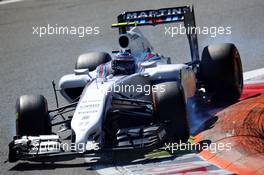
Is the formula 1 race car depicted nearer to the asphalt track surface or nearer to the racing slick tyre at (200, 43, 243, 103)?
the racing slick tyre at (200, 43, 243, 103)

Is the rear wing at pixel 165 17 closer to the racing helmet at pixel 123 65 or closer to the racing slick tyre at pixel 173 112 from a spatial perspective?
the racing helmet at pixel 123 65

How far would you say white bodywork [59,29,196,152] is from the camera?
9188 millimetres

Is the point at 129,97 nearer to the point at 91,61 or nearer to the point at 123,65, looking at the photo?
the point at 123,65

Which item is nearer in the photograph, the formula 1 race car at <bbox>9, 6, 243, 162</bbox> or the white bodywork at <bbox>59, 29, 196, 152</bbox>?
the white bodywork at <bbox>59, 29, 196, 152</bbox>

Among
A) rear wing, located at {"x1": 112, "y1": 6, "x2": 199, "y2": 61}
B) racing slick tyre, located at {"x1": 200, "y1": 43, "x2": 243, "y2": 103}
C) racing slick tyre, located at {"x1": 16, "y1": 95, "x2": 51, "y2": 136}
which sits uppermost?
rear wing, located at {"x1": 112, "y1": 6, "x2": 199, "y2": 61}

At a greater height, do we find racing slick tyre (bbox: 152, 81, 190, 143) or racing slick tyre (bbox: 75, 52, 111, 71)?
racing slick tyre (bbox: 75, 52, 111, 71)

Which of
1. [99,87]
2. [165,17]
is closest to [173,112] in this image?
[99,87]

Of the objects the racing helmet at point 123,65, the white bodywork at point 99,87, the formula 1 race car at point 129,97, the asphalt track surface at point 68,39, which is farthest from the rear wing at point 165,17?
the asphalt track surface at point 68,39

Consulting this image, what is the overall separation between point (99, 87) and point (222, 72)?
2118mm

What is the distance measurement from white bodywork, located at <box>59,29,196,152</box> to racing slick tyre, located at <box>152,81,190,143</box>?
26.0 inches

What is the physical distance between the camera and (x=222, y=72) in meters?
11.1

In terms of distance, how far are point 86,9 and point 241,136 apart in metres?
12.5

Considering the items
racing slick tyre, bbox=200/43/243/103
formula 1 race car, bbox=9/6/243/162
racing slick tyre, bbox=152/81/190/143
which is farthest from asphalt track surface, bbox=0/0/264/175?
racing slick tyre, bbox=200/43/243/103

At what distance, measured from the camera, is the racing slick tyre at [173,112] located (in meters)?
9.47
